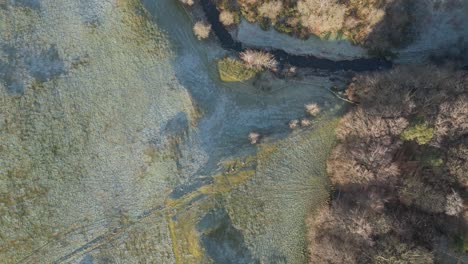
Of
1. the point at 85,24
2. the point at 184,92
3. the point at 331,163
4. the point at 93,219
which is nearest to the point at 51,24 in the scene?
the point at 85,24

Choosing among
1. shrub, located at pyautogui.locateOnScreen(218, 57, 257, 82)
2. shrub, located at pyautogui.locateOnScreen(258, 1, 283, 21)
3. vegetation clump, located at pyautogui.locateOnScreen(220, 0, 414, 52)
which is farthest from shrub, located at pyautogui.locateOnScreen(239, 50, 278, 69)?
shrub, located at pyautogui.locateOnScreen(258, 1, 283, 21)

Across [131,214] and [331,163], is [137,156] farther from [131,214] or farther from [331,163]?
[331,163]

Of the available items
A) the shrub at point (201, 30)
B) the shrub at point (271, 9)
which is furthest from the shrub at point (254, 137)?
the shrub at point (271, 9)

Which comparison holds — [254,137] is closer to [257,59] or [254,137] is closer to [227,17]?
[257,59]

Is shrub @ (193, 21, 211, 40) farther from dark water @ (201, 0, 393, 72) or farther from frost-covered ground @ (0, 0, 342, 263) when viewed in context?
dark water @ (201, 0, 393, 72)

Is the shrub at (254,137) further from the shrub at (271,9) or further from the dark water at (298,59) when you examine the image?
the shrub at (271,9)

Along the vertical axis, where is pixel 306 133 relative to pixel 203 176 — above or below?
above

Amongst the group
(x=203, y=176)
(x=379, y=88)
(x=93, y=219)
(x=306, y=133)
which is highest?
(x=379, y=88)
